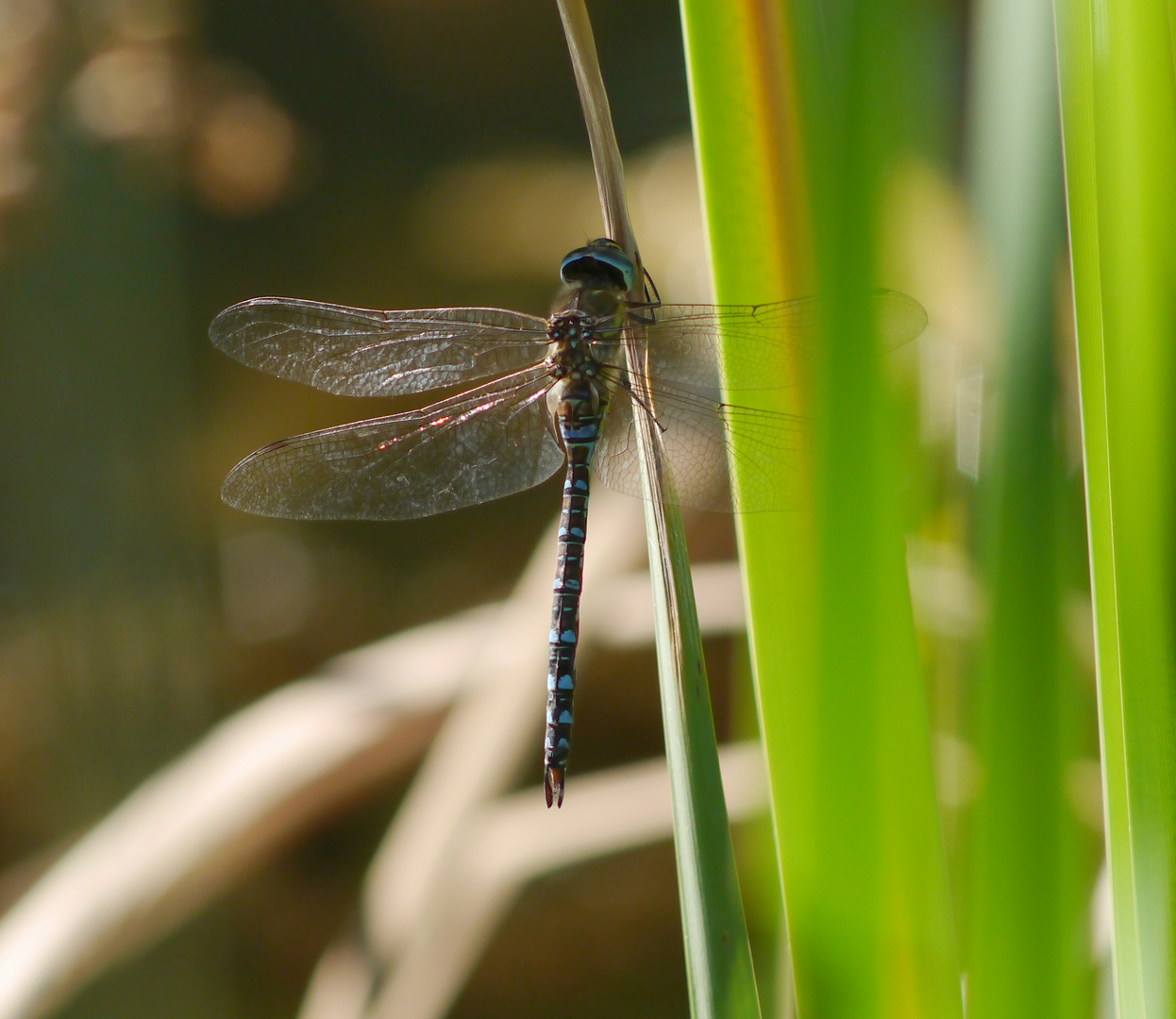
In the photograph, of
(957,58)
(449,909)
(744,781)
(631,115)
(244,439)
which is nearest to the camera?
(744,781)

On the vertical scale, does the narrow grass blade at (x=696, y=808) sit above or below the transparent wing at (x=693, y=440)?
below

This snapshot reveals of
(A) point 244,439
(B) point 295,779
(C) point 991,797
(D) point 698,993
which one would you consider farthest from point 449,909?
(A) point 244,439

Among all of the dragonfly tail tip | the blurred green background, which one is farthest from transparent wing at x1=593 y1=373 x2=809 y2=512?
the dragonfly tail tip

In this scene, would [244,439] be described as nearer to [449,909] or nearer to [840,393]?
[449,909]

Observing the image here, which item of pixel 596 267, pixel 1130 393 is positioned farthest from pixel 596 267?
pixel 1130 393

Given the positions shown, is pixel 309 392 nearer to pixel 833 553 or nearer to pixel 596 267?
pixel 596 267

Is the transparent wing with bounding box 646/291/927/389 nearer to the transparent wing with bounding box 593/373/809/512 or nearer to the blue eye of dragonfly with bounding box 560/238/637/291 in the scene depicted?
the transparent wing with bounding box 593/373/809/512

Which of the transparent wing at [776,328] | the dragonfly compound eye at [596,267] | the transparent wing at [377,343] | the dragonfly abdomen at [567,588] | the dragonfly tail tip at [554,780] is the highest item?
the dragonfly compound eye at [596,267]

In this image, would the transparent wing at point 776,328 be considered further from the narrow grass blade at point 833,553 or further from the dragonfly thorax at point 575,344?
the dragonfly thorax at point 575,344

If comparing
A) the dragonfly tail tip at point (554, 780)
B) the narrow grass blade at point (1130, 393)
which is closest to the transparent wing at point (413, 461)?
the dragonfly tail tip at point (554, 780)
